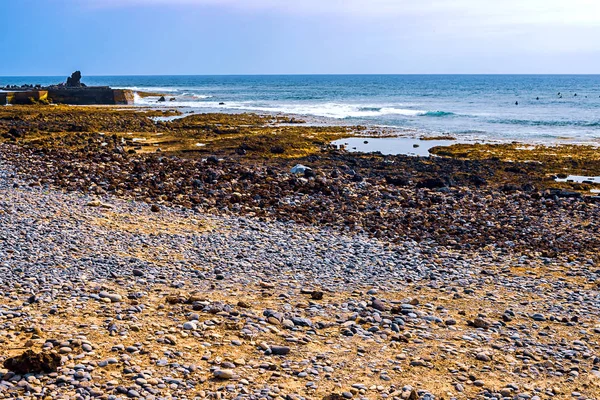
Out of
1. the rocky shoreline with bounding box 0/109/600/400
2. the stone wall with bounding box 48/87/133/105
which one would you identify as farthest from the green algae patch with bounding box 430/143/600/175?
the stone wall with bounding box 48/87/133/105

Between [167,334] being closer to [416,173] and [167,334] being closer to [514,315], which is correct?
[514,315]

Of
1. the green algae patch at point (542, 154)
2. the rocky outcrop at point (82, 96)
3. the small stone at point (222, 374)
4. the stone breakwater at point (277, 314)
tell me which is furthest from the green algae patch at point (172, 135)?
the small stone at point (222, 374)

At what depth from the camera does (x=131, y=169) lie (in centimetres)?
2150

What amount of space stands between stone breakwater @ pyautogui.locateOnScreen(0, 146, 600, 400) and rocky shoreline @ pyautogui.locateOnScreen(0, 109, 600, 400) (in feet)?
0.12

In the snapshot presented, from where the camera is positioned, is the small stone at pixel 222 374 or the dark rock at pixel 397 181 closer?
the small stone at pixel 222 374

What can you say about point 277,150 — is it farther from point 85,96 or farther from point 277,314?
point 85,96

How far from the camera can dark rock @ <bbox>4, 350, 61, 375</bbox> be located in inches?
277

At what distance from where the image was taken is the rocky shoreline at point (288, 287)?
7.67 meters

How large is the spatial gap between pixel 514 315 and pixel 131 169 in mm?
15171

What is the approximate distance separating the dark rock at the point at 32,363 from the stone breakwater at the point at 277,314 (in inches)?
3.7

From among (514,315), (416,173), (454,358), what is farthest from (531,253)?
(416,173)

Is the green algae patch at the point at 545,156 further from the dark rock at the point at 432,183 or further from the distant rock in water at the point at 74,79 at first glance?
the distant rock in water at the point at 74,79

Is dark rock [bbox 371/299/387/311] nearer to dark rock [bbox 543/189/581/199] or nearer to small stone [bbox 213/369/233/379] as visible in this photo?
small stone [bbox 213/369/233/379]

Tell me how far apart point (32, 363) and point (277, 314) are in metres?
3.72
